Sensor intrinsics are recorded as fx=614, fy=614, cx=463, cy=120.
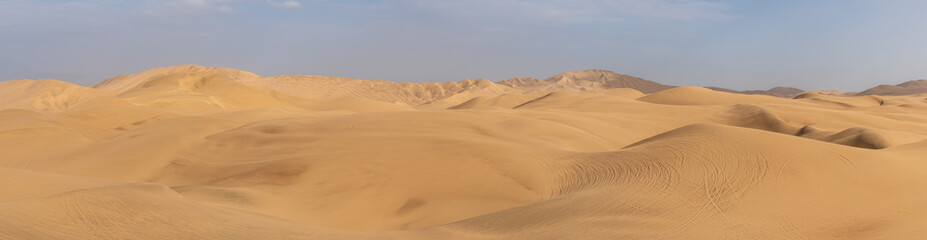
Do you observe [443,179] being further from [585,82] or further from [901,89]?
[901,89]

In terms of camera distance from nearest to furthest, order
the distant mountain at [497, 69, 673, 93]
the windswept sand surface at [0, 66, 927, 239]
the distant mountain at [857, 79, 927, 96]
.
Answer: the windswept sand surface at [0, 66, 927, 239], the distant mountain at [857, 79, 927, 96], the distant mountain at [497, 69, 673, 93]

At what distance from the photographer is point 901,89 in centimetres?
8781

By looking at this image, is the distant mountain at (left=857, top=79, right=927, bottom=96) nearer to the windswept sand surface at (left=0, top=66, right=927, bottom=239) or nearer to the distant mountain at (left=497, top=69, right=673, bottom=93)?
the distant mountain at (left=497, top=69, right=673, bottom=93)

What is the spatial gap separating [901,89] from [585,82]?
4446cm

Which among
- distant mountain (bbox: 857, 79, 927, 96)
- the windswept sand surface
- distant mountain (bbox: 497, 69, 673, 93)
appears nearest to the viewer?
the windswept sand surface

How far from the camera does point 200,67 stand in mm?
75688

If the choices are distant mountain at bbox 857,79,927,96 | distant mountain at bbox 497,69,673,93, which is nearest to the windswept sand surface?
distant mountain at bbox 497,69,673,93

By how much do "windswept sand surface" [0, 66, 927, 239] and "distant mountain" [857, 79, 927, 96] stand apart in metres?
80.7

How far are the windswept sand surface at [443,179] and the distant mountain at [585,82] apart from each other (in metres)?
74.8

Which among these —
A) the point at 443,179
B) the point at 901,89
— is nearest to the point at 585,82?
the point at 901,89

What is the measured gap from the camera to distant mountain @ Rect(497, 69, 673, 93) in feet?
314

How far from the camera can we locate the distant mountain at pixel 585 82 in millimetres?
95688

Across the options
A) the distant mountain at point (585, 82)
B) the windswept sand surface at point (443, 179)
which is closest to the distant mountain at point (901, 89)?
the distant mountain at point (585, 82)

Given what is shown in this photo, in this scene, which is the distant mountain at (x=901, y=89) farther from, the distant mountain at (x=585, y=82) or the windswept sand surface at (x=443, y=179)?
the windswept sand surface at (x=443, y=179)
